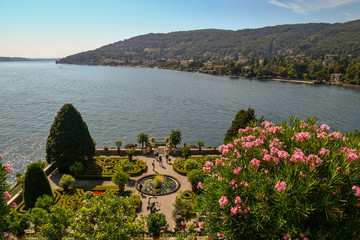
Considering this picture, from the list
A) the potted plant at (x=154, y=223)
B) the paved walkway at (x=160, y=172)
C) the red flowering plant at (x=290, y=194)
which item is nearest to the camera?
the red flowering plant at (x=290, y=194)

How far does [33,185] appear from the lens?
26.3 m

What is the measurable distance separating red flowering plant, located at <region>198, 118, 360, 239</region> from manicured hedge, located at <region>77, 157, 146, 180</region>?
24.4 metres

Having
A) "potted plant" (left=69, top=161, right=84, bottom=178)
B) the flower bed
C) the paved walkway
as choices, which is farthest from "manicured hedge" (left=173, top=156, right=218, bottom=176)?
"potted plant" (left=69, top=161, right=84, bottom=178)

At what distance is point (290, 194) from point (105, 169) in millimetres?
31359

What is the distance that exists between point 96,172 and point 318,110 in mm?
97226

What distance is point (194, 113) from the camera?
94.2 metres

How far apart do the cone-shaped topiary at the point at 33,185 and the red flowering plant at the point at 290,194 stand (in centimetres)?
2169

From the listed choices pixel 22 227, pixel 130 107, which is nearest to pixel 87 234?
pixel 22 227

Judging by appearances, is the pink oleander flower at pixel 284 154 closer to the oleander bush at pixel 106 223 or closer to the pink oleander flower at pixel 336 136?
the pink oleander flower at pixel 336 136

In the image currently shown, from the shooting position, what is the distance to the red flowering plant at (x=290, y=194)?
35.3 ft

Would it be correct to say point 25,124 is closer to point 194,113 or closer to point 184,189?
point 194,113

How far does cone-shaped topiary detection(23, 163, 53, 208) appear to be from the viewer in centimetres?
2622

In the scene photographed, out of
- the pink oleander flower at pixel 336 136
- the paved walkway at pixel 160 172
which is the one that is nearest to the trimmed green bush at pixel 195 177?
the paved walkway at pixel 160 172

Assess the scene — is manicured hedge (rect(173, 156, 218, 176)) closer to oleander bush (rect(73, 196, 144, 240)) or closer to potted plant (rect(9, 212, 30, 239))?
potted plant (rect(9, 212, 30, 239))
